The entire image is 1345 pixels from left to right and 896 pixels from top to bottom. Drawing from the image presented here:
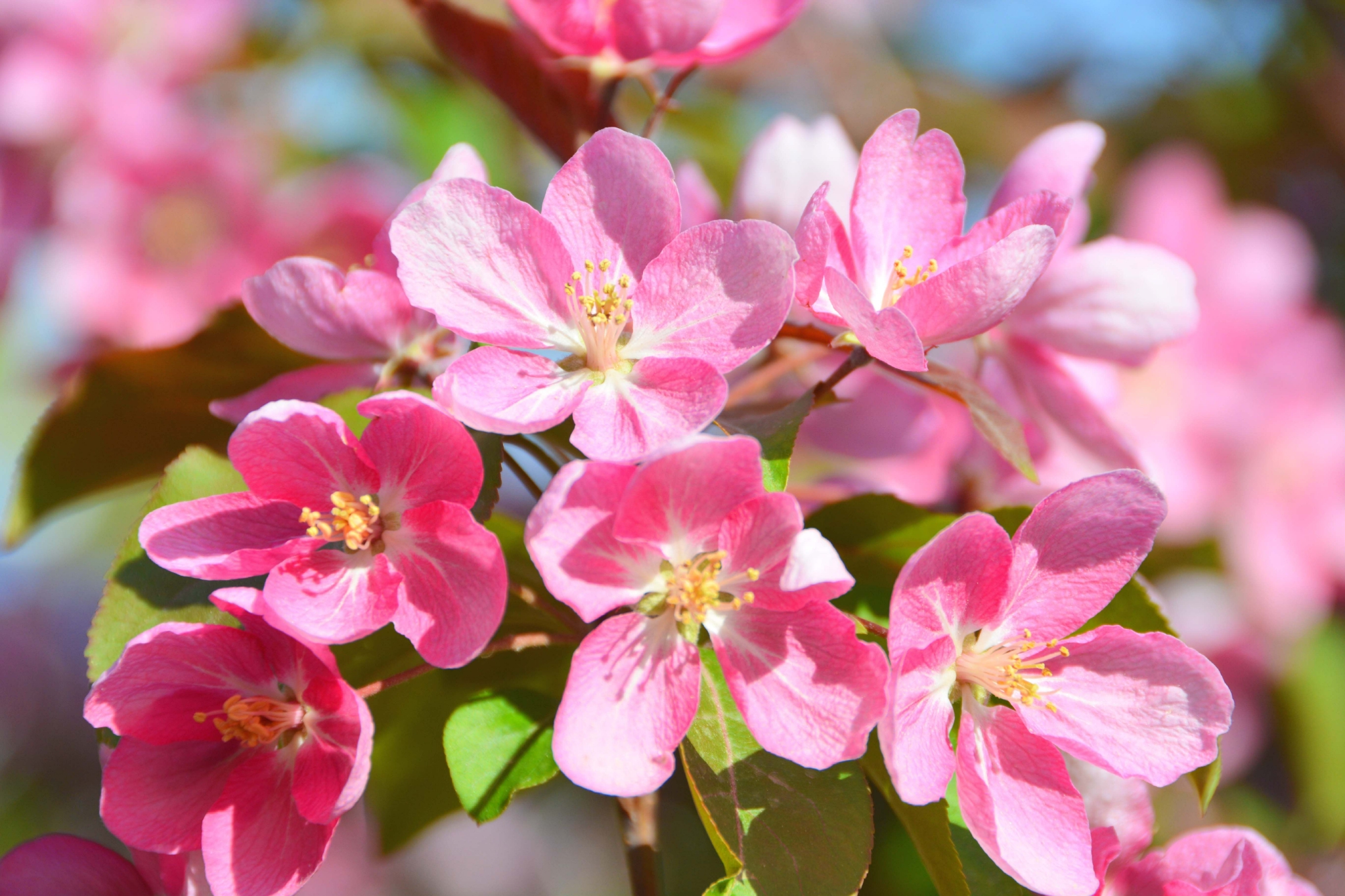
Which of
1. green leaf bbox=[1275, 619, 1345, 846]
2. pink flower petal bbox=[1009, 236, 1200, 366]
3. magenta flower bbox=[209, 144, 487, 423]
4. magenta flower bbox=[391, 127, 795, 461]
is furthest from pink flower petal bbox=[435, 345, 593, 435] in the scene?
green leaf bbox=[1275, 619, 1345, 846]

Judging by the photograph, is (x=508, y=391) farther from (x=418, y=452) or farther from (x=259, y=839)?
(x=259, y=839)

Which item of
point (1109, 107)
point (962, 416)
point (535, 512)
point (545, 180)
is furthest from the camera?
point (1109, 107)

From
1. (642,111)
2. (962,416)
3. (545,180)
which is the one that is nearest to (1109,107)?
(642,111)

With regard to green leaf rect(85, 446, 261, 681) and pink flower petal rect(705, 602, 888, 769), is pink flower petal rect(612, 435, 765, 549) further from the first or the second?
green leaf rect(85, 446, 261, 681)

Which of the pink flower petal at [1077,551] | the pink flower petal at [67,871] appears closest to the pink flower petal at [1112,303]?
the pink flower petal at [1077,551]

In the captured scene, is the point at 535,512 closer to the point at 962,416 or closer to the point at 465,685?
the point at 465,685

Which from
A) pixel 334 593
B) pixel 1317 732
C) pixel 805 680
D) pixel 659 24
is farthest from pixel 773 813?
pixel 1317 732
